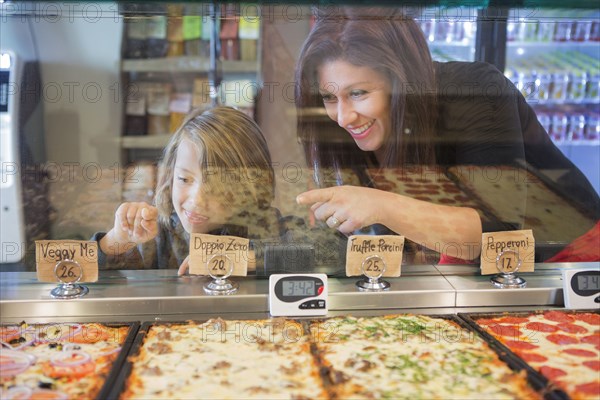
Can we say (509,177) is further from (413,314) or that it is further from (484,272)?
(413,314)

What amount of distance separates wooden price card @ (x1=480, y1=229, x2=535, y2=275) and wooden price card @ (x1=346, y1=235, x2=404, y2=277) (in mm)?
370

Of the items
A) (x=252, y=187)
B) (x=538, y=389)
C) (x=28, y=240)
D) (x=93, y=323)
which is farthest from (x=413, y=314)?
(x=28, y=240)

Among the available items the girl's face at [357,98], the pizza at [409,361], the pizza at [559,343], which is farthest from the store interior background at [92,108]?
the pizza at [559,343]

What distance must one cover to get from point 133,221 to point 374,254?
97cm

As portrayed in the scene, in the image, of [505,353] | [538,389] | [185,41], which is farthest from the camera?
[185,41]

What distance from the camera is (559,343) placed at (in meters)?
2.27

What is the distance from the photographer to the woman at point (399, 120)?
8.43 ft

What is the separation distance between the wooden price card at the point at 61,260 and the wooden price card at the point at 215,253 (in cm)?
38

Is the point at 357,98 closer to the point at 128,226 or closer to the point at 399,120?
the point at 399,120

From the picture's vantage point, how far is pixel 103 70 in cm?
259

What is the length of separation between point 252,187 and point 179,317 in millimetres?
600

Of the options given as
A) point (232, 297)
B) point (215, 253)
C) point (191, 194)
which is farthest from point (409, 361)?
point (191, 194)

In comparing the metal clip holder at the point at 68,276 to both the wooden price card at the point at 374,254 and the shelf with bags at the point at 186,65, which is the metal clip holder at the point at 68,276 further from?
the wooden price card at the point at 374,254

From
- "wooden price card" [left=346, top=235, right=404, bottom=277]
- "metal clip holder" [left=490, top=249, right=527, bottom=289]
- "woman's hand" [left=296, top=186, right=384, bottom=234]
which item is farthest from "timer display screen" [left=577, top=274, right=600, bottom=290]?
"woman's hand" [left=296, top=186, right=384, bottom=234]
